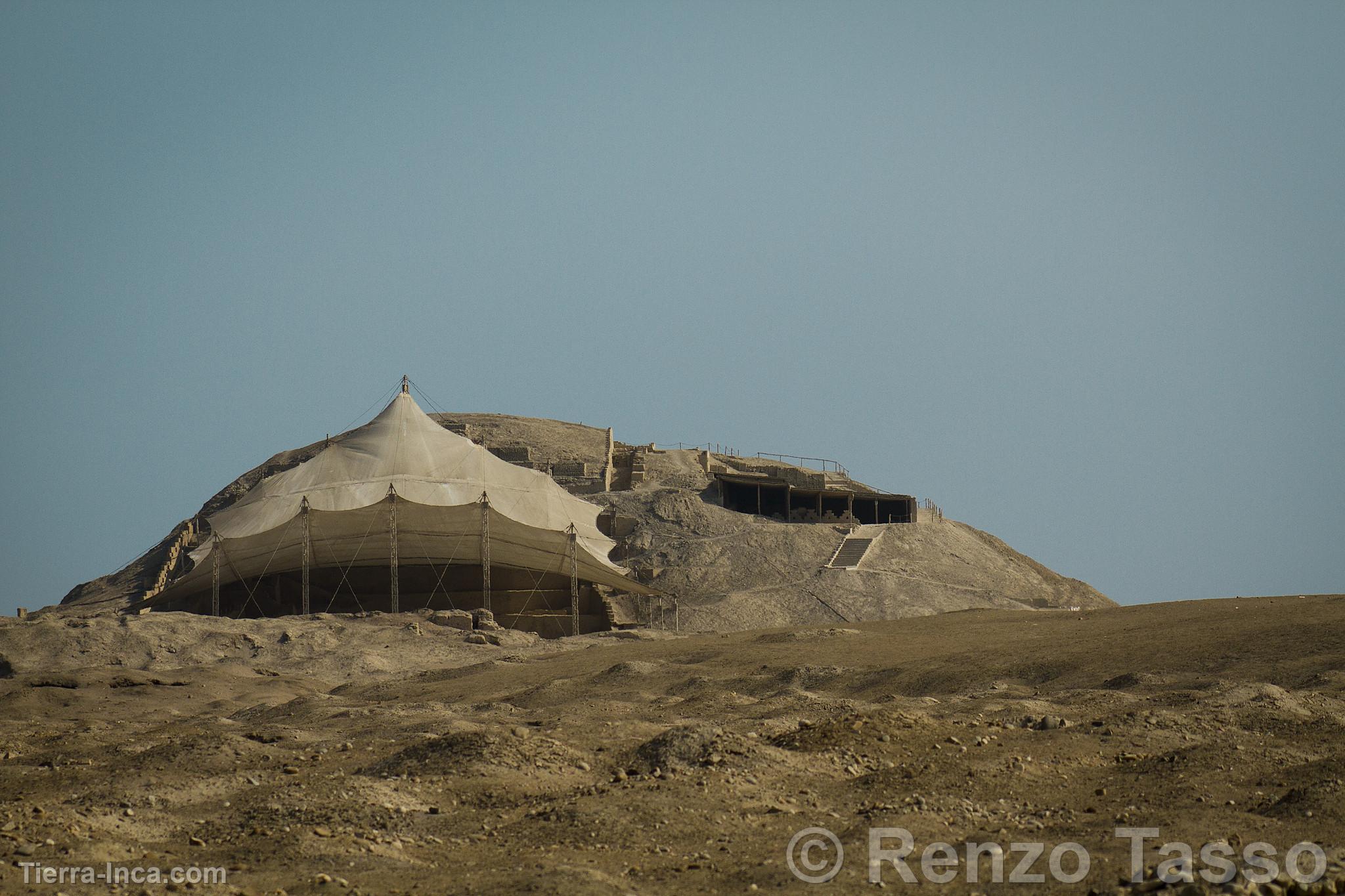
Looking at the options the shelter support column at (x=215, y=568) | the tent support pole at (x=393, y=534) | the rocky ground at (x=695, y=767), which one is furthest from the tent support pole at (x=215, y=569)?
the rocky ground at (x=695, y=767)

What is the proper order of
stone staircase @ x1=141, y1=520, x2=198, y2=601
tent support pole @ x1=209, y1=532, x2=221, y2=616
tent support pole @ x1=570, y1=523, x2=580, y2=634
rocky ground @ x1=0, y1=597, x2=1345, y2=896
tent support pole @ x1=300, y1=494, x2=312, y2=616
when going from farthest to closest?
stone staircase @ x1=141, y1=520, x2=198, y2=601 < tent support pole @ x1=570, y1=523, x2=580, y2=634 < tent support pole @ x1=209, y1=532, x2=221, y2=616 < tent support pole @ x1=300, y1=494, x2=312, y2=616 < rocky ground @ x1=0, y1=597, x2=1345, y2=896

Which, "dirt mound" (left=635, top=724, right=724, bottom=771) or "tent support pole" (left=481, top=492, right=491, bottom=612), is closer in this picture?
"dirt mound" (left=635, top=724, right=724, bottom=771)

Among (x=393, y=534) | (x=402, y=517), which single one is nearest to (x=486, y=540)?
(x=393, y=534)

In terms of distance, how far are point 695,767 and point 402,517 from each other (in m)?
27.4

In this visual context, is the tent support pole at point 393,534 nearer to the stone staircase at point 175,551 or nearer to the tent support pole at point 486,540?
the tent support pole at point 486,540

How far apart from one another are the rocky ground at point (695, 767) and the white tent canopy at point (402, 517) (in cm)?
1412

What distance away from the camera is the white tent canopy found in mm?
39406

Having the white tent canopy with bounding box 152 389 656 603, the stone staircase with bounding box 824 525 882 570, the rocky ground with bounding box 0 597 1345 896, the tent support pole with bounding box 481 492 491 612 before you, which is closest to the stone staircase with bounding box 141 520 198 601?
the white tent canopy with bounding box 152 389 656 603

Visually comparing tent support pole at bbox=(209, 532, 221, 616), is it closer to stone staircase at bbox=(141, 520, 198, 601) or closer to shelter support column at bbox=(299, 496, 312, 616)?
shelter support column at bbox=(299, 496, 312, 616)

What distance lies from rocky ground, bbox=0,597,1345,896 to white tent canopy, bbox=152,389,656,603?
14124mm

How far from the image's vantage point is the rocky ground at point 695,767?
435 inches

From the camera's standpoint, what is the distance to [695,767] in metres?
13.9

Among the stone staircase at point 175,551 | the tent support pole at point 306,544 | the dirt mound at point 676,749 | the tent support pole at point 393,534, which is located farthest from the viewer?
the stone staircase at point 175,551

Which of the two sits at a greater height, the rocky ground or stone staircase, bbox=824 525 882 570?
stone staircase, bbox=824 525 882 570
